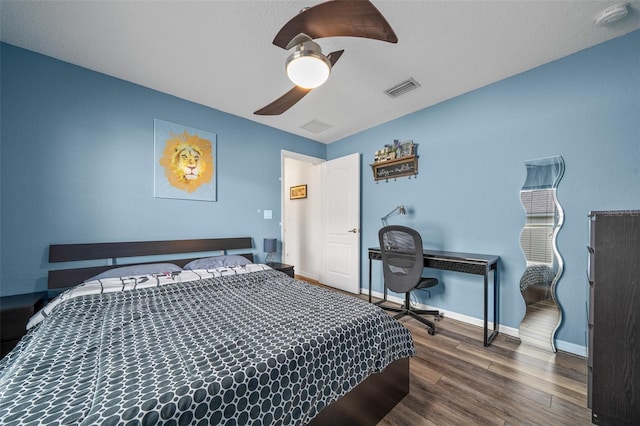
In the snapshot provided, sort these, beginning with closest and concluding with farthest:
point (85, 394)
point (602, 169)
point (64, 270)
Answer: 1. point (85, 394)
2. point (602, 169)
3. point (64, 270)

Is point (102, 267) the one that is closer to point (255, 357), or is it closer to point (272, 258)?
point (272, 258)

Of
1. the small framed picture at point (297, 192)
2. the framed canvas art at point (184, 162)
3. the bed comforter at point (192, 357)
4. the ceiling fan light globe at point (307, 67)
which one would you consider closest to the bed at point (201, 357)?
the bed comforter at point (192, 357)

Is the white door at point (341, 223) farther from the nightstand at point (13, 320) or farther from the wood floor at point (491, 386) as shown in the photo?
the nightstand at point (13, 320)

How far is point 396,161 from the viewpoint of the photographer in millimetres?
3381

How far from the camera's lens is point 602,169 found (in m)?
1.98

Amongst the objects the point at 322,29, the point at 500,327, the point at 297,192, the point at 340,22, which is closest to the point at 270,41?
the point at 322,29

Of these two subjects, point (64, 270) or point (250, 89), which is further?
point (250, 89)

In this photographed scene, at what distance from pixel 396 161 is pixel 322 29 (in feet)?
7.58

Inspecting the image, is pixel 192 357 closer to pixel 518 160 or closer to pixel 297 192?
pixel 518 160

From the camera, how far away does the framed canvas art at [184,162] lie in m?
2.67

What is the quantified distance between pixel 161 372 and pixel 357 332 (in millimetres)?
927

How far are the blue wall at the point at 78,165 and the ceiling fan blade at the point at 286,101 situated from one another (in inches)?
52.3

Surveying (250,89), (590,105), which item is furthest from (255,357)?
(590,105)

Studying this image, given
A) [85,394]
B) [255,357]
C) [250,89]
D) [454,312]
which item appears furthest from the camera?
[454,312]
